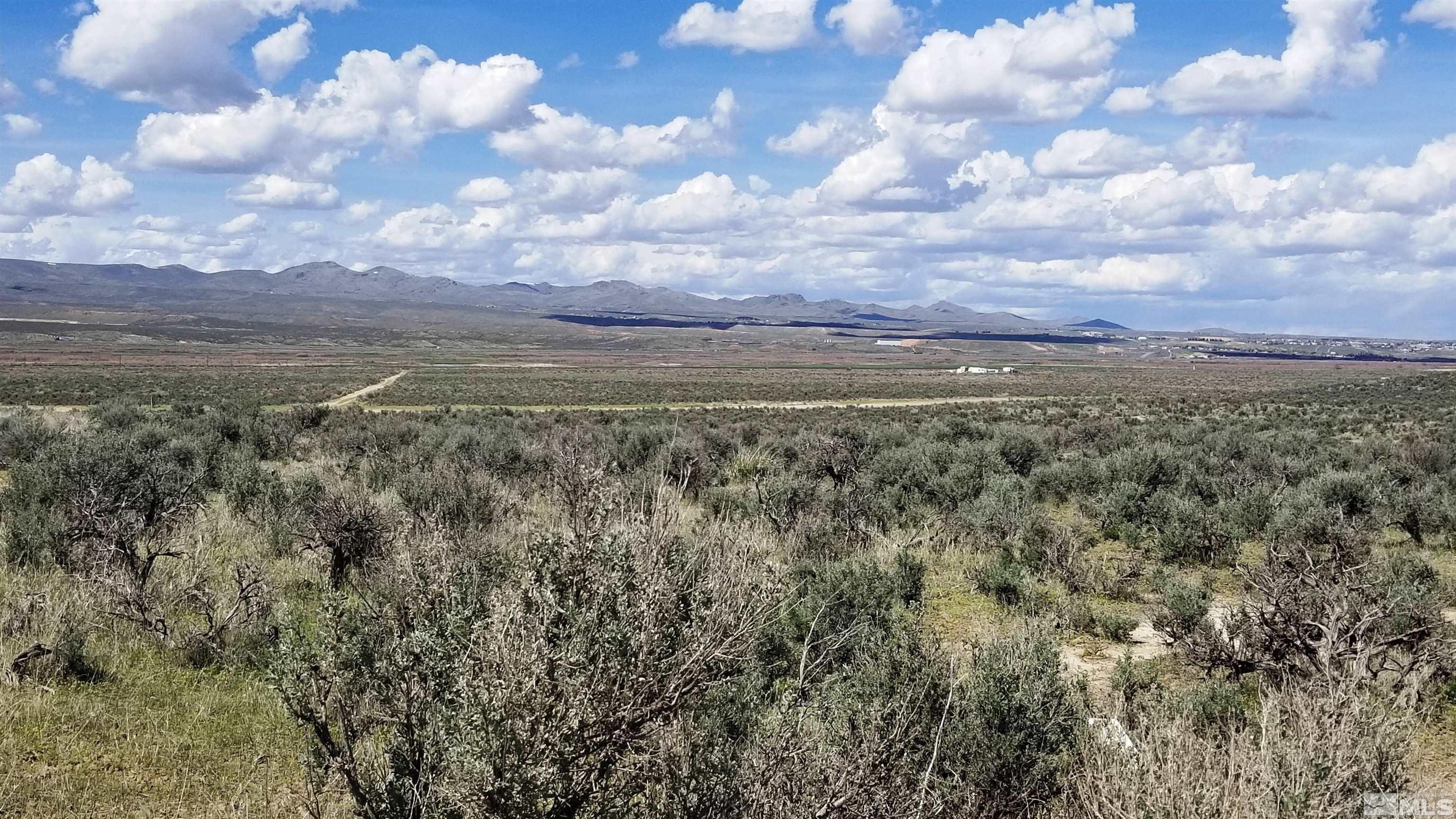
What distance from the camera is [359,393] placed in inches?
2650

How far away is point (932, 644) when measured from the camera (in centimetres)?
813

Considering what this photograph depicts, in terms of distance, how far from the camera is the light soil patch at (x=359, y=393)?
5637 cm

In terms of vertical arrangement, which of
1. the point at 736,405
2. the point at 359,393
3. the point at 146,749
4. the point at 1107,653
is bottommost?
the point at 359,393

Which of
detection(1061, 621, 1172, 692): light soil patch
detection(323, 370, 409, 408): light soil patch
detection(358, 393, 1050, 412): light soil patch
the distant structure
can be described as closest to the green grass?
detection(1061, 621, 1172, 692): light soil patch

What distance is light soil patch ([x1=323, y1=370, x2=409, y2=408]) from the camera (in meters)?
56.4

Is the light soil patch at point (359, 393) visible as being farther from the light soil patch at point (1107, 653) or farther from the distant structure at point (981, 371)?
the distant structure at point (981, 371)

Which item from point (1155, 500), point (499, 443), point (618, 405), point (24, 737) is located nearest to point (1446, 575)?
point (1155, 500)

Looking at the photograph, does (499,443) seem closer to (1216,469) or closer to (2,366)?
(1216,469)

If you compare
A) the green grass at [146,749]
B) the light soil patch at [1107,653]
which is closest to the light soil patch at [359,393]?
the green grass at [146,749]

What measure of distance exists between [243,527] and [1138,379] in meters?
104

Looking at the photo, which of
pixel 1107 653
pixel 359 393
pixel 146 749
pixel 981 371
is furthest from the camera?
pixel 981 371

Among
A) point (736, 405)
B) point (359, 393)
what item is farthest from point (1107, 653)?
point (359, 393)

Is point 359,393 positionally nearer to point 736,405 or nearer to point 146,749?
point 736,405

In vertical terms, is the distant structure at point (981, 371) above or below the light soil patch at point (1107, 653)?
above
